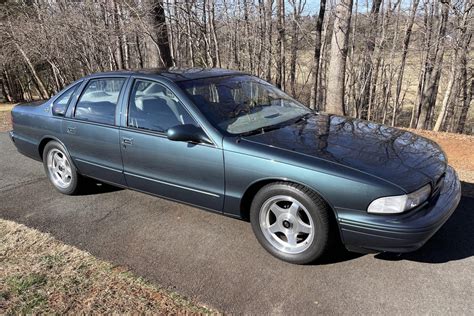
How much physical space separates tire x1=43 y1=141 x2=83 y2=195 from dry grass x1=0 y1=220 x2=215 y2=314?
119 cm

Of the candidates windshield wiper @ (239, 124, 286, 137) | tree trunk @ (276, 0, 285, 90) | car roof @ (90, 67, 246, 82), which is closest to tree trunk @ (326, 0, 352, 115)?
tree trunk @ (276, 0, 285, 90)

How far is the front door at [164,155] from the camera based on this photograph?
3510 mm

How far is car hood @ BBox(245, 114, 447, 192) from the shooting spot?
297cm

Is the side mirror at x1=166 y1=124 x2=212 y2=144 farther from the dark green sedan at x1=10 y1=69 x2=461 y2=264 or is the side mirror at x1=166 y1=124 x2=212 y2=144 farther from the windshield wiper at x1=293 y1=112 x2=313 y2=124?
the windshield wiper at x1=293 y1=112 x2=313 y2=124

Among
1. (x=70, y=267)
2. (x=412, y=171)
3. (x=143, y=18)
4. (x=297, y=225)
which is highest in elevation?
(x=143, y=18)

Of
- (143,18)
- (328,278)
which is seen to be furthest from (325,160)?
(143,18)

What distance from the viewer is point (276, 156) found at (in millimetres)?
3127

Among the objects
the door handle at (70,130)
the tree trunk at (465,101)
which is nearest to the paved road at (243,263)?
the door handle at (70,130)

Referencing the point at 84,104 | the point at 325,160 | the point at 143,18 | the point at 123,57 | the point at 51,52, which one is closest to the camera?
the point at 325,160

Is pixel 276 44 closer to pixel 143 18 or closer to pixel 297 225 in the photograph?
pixel 143 18

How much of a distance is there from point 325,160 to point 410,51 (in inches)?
382

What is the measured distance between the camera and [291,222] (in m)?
3.20

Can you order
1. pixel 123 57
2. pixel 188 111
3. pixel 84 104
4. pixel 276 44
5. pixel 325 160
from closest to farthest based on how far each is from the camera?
pixel 325 160, pixel 188 111, pixel 84 104, pixel 276 44, pixel 123 57

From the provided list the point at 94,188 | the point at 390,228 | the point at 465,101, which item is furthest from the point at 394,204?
the point at 465,101
